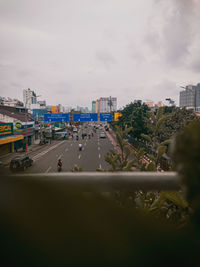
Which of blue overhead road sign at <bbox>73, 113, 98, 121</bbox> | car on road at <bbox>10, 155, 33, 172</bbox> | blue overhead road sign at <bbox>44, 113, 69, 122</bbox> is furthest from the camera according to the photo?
blue overhead road sign at <bbox>73, 113, 98, 121</bbox>

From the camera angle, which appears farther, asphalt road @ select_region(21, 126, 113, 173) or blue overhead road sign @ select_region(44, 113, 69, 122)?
blue overhead road sign @ select_region(44, 113, 69, 122)

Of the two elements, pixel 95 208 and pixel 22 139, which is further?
pixel 22 139

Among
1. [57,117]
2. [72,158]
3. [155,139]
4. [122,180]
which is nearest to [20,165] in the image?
[122,180]

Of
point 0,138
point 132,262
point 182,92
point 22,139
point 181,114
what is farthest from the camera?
point 182,92

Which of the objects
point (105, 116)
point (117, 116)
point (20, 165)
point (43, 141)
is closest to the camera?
point (20, 165)

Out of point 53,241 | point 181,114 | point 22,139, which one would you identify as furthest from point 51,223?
point 22,139

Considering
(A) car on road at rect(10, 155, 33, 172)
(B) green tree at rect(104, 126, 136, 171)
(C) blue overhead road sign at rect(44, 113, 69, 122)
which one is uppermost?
(C) blue overhead road sign at rect(44, 113, 69, 122)

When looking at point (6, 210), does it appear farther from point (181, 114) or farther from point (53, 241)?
point (181, 114)

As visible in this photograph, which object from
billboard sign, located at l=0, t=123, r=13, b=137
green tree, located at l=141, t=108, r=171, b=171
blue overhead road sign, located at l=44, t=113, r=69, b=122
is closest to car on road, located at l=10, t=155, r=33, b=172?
green tree, located at l=141, t=108, r=171, b=171

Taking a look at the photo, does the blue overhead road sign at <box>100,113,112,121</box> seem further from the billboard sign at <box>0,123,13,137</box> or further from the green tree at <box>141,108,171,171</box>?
the green tree at <box>141,108,171,171</box>

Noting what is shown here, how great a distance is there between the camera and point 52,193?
0.43 metres

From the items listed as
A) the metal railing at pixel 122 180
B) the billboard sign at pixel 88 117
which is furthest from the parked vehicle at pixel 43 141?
the metal railing at pixel 122 180

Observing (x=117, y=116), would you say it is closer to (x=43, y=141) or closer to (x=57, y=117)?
(x=57, y=117)

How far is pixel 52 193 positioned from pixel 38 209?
1.8 inches
